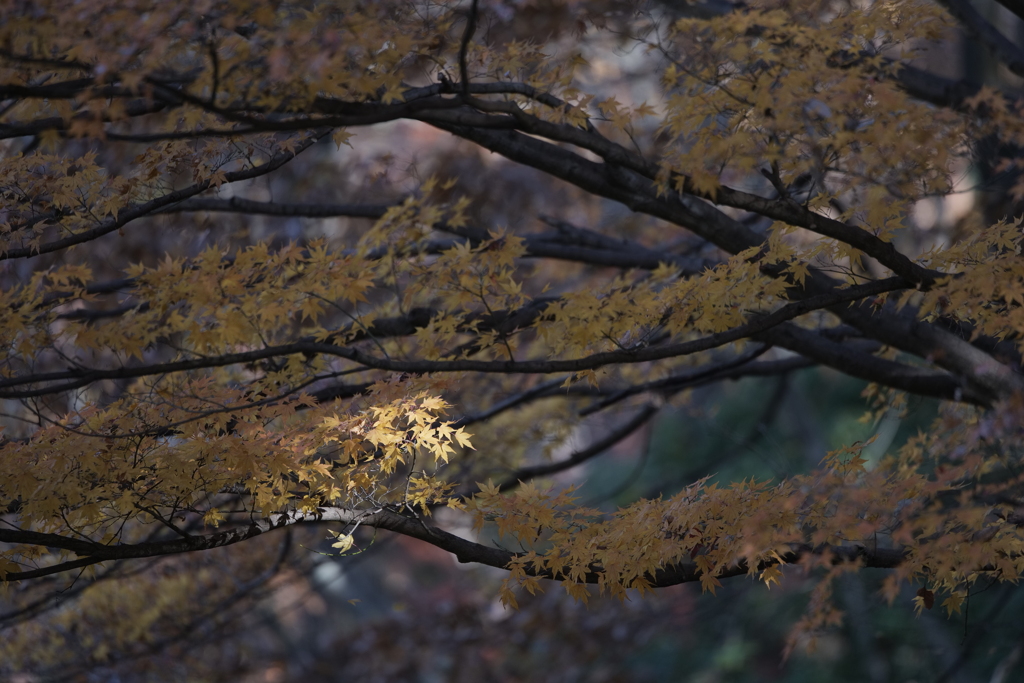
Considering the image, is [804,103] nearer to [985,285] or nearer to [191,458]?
[985,285]

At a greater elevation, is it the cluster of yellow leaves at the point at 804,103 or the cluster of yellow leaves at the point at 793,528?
the cluster of yellow leaves at the point at 804,103

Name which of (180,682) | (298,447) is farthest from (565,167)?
(180,682)

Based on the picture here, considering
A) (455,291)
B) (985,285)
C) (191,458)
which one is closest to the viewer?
(985,285)

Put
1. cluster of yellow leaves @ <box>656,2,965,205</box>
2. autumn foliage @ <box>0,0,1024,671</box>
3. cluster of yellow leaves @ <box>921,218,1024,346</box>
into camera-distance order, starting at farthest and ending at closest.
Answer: cluster of yellow leaves @ <box>656,2,965,205</box> → cluster of yellow leaves @ <box>921,218,1024,346</box> → autumn foliage @ <box>0,0,1024,671</box>

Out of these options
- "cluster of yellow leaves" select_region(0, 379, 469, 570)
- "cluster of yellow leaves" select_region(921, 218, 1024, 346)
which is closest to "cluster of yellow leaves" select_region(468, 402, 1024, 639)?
"cluster of yellow leaves" select_region(921, 218, 1024, 346)

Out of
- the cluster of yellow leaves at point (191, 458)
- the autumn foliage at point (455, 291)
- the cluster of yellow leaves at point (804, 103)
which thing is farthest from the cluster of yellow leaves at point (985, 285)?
the cluster of yellow leaves at point (191, 458)

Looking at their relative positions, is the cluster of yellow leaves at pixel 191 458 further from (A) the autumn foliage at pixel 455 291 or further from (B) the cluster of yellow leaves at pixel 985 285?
(B) the cluster of yellow leaves at pixel 985 285

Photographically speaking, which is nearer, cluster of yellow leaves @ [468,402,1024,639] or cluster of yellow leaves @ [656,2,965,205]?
cluster of yellow leaves @ [468,402,1024,639]

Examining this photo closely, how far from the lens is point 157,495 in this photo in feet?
11.3

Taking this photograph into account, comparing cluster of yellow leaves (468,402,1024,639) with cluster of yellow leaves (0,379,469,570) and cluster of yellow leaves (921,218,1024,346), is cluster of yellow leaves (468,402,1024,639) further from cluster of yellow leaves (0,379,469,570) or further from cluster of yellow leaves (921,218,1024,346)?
cluster of yellow leaves (0,379,469,570)

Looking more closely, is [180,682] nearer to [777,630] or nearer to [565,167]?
[565,167]

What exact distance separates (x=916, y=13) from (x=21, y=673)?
747 centimetres

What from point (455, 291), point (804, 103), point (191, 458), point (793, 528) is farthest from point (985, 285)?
point (191, 458)

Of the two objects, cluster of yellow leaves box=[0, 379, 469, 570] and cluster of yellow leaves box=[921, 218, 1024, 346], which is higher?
cluster of yellow leaves box=[921, 218, 1024, 346]
